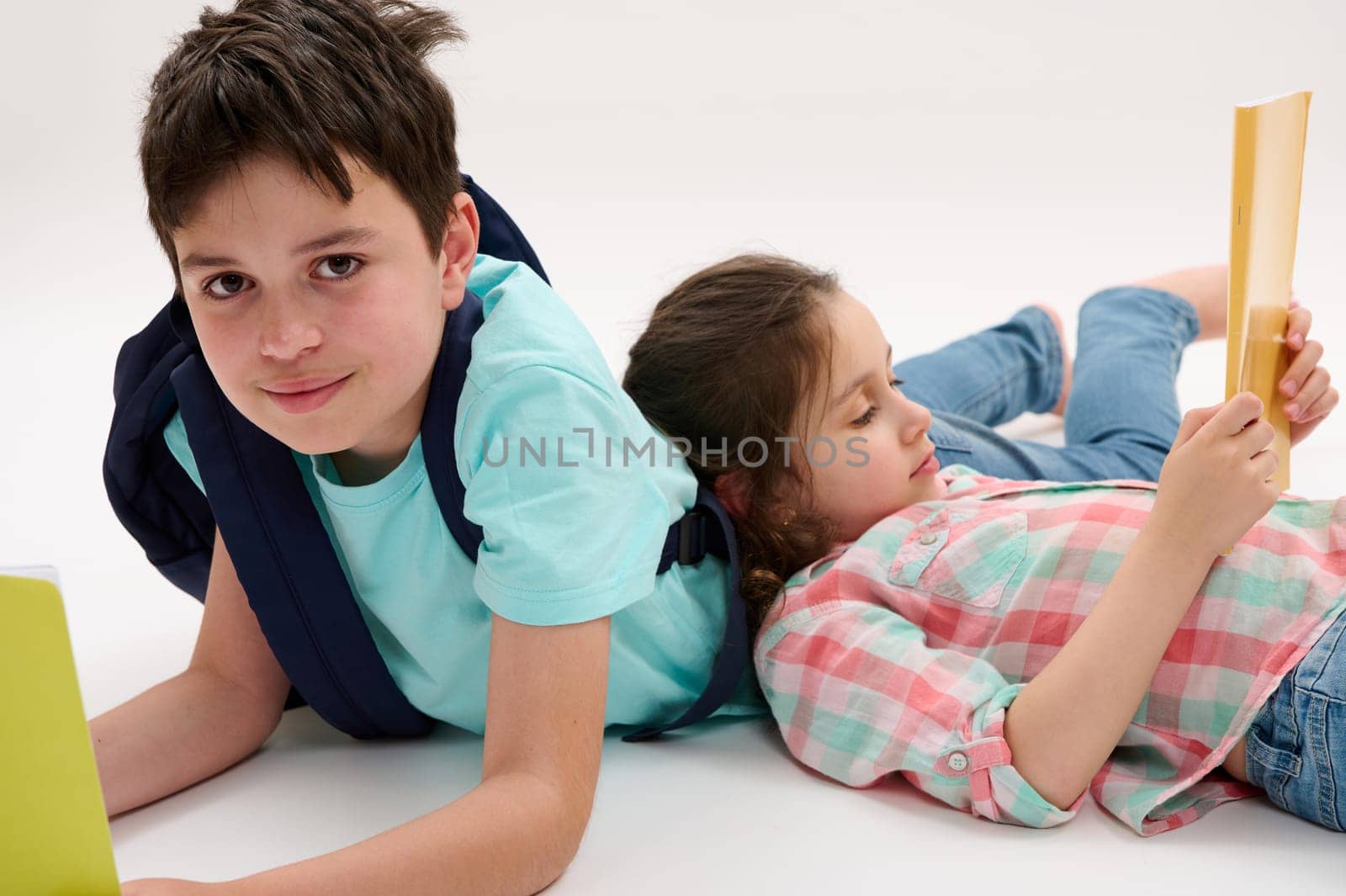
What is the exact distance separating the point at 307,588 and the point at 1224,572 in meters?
0.77

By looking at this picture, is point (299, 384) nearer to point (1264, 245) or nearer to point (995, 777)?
point (995, 777)

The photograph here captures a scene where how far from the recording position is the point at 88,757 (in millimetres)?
826

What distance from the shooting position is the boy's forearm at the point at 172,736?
1170 millimetres

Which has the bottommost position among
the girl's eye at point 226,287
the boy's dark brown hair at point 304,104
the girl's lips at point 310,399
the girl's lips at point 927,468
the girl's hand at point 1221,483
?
the girl's lips at point 927,468

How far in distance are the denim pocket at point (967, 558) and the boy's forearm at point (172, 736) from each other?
62cm

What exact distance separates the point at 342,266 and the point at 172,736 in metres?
0.47

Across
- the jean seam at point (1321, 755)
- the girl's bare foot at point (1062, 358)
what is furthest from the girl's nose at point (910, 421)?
the girl's bare foot at point (1062, 358)

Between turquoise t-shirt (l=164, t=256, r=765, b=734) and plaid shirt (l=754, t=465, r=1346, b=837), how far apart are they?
0.11 metres

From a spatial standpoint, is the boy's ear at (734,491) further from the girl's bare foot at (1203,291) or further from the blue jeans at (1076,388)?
the girl's bare foot at (1203,291)

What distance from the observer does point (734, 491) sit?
4.52 ft

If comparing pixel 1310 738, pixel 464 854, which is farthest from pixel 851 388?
pixel 464 854

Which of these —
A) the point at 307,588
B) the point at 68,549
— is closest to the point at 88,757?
the point at 307,588

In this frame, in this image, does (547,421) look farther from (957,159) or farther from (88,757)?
(957,159)

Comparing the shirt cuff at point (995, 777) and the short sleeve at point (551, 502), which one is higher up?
the short sleeve at point (551, 502)
